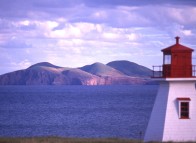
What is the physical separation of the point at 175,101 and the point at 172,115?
84cm

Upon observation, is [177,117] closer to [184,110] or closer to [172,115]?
[172,115]

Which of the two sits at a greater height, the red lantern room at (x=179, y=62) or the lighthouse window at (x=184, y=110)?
the red lantern room at (x=179, y=62)

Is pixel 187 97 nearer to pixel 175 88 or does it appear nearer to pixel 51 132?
pixel 175 88

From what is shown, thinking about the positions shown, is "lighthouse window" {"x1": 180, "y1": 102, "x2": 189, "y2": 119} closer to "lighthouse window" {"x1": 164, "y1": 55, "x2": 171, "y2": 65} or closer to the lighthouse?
the lighthouse

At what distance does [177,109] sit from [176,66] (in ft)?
8.14

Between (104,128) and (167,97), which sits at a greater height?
(167,97)

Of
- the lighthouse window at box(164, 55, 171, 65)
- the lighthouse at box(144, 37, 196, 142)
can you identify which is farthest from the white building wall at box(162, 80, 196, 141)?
the lighthouse window at box(164, 55, 171, 65)

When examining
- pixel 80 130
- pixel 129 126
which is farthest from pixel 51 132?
pixel 129 126

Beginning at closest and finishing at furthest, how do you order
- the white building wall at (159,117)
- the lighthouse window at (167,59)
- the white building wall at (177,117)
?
the white building wall at (177,117) → the white building wall at (159,117) → the lighthouse window at (167,59)

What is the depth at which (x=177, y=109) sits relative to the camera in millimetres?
28500

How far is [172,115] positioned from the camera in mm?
28438

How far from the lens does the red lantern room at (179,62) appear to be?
28656 mm

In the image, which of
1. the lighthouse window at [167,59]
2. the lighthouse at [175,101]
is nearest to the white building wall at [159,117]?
the lighthouse at [175,101]

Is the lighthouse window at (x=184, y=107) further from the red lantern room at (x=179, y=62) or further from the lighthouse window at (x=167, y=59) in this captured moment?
the lighthouse window at (x=167, y=59)
